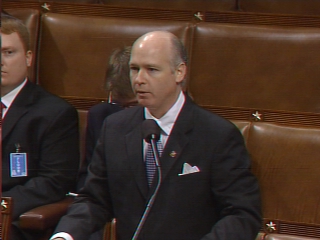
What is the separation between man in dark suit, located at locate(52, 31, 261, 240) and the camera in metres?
0.53

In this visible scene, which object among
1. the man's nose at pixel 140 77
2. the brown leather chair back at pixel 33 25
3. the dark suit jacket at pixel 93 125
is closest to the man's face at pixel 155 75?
the man's nose at pixel 140 77

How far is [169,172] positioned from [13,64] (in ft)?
0.91

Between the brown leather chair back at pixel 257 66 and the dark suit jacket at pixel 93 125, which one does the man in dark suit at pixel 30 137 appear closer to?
the dark suit jacket at pixel 93 125

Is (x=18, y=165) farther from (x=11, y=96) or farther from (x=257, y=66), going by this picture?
(x=257, y=66)

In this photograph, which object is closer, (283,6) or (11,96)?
(11,96)

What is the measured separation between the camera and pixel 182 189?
53 cm

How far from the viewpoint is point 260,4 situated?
85 centimetres

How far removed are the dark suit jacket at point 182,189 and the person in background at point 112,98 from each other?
0.10 meters

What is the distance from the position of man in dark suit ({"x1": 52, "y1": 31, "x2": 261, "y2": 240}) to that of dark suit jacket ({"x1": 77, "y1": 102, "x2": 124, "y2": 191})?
0.09 m

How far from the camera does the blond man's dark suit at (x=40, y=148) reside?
630mm

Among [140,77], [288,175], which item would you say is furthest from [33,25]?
[288,175]

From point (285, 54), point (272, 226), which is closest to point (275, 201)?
point (272, 226)

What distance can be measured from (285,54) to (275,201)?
232mm

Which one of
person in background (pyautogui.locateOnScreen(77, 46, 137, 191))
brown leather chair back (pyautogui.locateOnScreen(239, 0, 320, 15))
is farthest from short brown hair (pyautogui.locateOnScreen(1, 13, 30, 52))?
brown leather chair back (pyautogui.locateOnScreen(239, 0, 320, 15))
